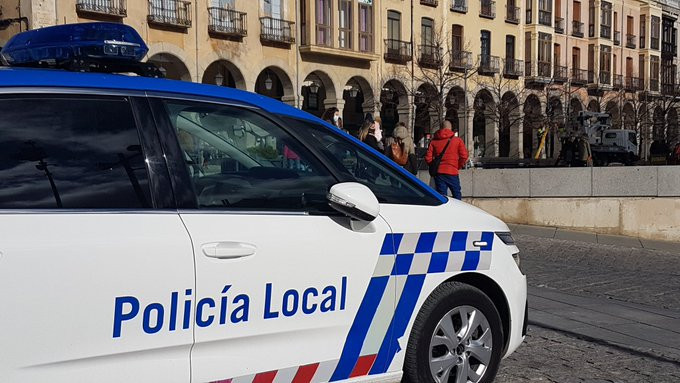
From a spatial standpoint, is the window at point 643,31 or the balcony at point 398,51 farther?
the window at point 643,31

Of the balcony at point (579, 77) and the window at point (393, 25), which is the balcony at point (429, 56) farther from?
the balcony at point (579, 77)

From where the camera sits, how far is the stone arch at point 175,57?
91.8 feet

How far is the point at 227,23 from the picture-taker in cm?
3022

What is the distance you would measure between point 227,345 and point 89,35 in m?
1.59

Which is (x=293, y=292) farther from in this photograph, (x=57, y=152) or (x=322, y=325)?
(x=57, y=152)

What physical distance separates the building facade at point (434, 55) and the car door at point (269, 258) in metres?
15.7

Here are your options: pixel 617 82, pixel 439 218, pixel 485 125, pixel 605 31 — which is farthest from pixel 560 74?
pixel 439 218

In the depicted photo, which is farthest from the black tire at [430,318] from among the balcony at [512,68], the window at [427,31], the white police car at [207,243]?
the balcony at [512,68]

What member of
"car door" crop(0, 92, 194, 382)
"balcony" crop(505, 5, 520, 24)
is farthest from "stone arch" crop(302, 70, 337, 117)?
"car door" crop(0, 92, 194, 382)

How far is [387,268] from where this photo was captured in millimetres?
3660

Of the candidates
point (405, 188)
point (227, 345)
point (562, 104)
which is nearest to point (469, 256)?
point (405, 188)

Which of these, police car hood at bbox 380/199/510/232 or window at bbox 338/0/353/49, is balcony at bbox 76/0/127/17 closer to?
window at bbox 338/0/353/49

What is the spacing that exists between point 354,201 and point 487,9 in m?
42.3

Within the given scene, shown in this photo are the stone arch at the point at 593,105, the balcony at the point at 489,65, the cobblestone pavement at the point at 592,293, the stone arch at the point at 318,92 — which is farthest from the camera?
the stone arch at the point at 593,105
